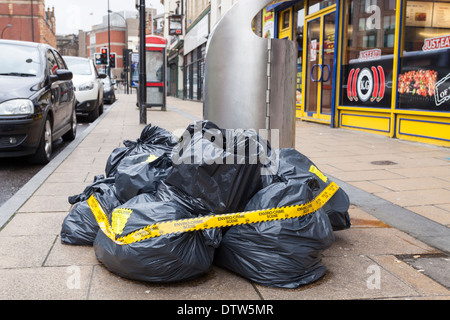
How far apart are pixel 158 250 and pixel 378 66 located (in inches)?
304

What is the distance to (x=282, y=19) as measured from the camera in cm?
1418

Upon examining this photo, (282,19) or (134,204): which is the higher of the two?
(282,19)

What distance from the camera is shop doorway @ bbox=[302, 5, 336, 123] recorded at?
36.3 ft

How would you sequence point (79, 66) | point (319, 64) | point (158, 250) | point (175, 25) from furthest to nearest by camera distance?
point (175, 25)
point (79, 66)
point (319, 64)
point (158, 250)

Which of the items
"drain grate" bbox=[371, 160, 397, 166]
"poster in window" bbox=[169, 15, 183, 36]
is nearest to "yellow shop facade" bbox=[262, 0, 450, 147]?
"drain grate" bbox=[371, 160, 397, 166]

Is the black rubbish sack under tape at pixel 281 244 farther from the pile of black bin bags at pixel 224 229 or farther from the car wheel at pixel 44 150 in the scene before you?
the car wheel at pixel 44 150

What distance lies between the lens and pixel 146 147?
11.9ft

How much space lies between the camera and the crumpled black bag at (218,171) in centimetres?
263

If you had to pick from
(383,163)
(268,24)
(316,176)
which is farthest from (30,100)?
(268,24)

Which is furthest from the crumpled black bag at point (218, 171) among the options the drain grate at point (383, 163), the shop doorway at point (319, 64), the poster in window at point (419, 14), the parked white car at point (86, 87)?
the parked white car at point (86, 87)

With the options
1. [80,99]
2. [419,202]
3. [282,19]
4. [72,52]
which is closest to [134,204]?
[419,202]

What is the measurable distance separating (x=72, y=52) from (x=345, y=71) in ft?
348

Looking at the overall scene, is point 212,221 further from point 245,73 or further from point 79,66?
point 79,66
